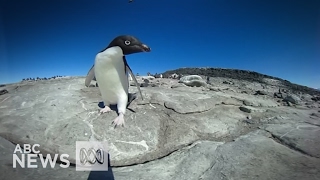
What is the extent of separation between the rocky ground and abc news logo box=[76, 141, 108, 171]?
5 centimetres

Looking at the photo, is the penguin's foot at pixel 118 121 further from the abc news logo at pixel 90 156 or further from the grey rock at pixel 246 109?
the grey rock at pixel 246 109

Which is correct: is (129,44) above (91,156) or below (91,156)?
above

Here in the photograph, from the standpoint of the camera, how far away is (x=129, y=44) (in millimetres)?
2324

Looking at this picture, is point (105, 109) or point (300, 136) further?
point (105, 109)

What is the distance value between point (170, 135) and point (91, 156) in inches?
29.7

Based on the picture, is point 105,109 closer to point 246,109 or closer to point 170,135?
point 170,135

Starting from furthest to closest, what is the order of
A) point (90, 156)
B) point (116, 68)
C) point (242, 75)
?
point (242, 75)
point (116, 68)
point (90, 156)

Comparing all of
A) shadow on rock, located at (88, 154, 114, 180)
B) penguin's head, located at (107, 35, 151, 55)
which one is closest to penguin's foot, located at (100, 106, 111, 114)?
penguin's head, located at (107, 35, 151, 55)

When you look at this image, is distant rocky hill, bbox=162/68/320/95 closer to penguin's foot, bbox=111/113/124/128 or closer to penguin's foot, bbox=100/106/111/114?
penguin's foot, bbox=100/106/111/114

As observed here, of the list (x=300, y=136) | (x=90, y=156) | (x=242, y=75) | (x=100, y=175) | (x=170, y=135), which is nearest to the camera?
(x=100, y=175)

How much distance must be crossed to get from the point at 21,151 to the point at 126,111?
1.05 m

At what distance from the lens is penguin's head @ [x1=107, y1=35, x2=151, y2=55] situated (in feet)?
7.52

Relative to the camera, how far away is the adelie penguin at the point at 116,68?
91.4 inches

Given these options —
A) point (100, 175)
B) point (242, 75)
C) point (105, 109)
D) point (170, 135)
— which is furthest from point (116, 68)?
point (242, 75)
